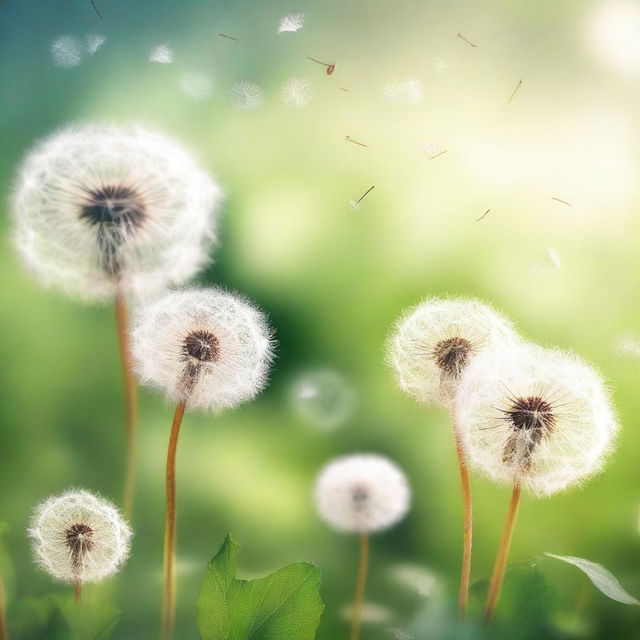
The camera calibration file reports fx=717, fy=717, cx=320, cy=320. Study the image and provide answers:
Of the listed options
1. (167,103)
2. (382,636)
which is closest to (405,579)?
(382,636)

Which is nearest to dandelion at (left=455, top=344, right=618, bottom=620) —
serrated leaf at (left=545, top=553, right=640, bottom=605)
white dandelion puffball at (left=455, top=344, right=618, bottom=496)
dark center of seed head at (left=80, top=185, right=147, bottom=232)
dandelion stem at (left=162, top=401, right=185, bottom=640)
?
white dandelion puffball at (left=455, top=344, right=618, bottom=496)

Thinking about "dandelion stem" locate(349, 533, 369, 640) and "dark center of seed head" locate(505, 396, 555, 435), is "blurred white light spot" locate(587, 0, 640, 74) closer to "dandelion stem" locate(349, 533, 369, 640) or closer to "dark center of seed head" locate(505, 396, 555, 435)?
"dark center of seed head" locate(505, 396, 555, 435)

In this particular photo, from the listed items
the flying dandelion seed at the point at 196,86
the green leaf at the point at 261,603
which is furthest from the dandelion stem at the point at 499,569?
the flying dandelion seed at the point at 196,86

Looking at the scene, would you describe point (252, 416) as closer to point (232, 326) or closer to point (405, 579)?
point (232, 326)

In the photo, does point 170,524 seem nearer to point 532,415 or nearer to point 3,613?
point 3,613

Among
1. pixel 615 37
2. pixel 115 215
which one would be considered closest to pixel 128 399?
pixel 115 215
